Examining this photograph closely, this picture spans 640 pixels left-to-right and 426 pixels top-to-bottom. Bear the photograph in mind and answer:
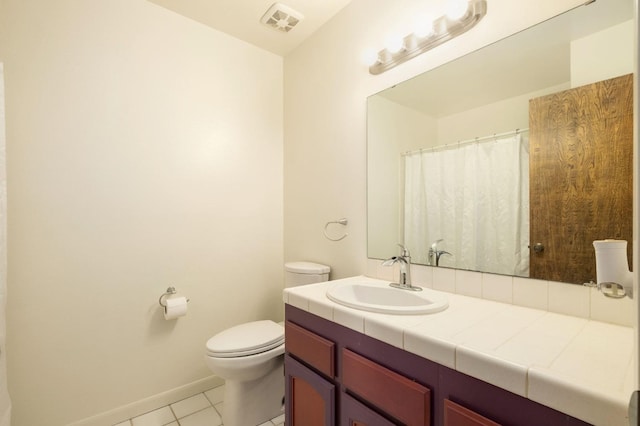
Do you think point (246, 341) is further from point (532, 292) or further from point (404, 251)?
point (532, 292)

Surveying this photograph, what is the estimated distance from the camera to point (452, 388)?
2.49ft

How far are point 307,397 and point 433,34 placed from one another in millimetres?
1717

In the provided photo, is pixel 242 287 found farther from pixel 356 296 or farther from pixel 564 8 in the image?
pixel 564 8

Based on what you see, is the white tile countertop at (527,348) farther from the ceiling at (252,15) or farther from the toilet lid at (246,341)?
the ceiling at (252,15)

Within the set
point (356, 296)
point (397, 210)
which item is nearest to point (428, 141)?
point (397, 210)

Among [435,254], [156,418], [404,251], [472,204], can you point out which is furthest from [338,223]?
[156,418]

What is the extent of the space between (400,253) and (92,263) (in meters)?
1.71

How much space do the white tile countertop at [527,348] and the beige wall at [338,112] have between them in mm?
757

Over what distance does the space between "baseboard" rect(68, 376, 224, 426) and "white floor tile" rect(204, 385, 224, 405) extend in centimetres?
3

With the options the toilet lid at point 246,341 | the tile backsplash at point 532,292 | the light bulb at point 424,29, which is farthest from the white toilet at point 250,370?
the light bulb at point 424,29

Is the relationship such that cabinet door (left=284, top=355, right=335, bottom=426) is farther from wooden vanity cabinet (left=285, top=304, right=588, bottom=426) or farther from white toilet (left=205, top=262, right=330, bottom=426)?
white toilet (left=205, top=262, right=330, bottom=426)

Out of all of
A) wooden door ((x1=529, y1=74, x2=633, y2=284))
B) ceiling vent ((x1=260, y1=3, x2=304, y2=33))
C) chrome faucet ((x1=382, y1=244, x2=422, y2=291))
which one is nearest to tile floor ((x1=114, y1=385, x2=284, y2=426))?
chrome faucet ((x1=382, y1=244, x2=422, y2=291))

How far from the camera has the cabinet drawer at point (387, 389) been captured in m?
0.81

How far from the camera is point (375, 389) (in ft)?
3.03
